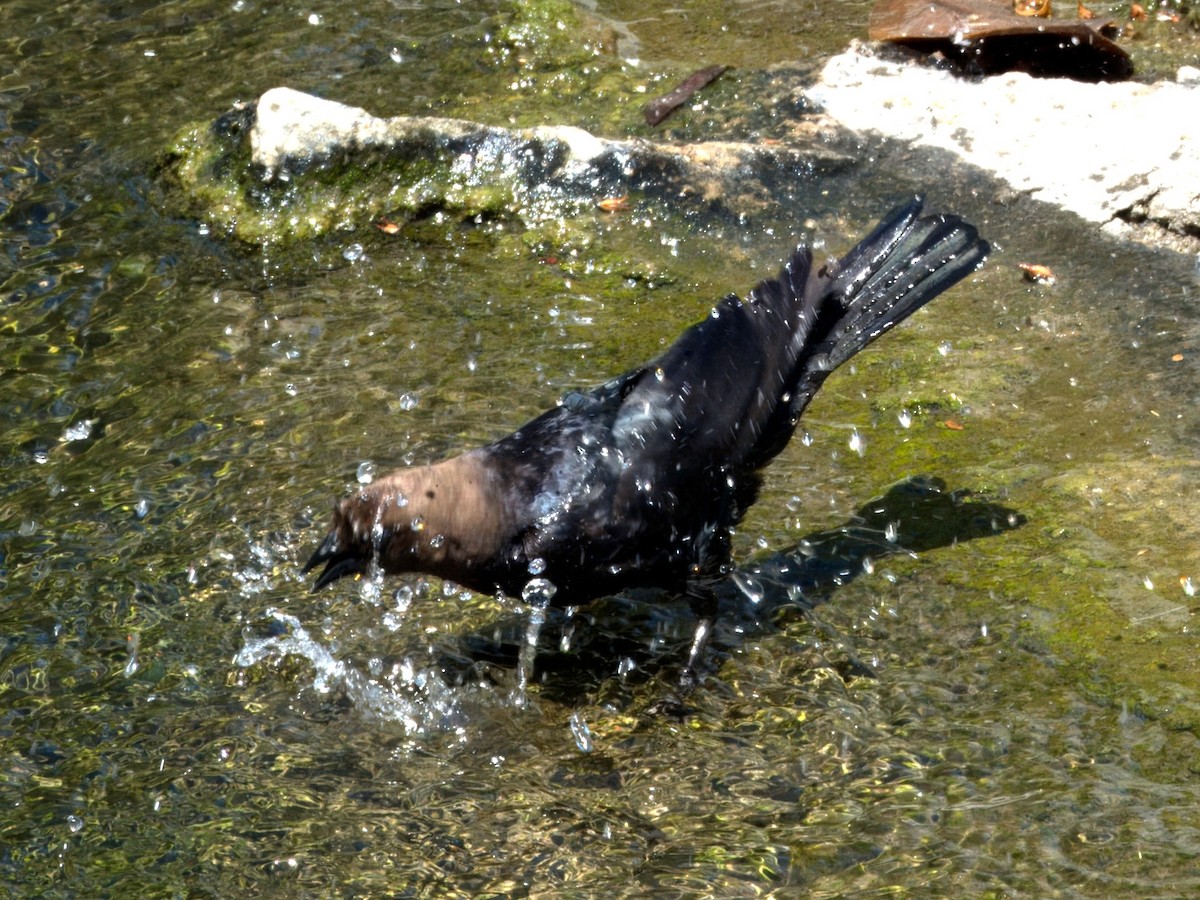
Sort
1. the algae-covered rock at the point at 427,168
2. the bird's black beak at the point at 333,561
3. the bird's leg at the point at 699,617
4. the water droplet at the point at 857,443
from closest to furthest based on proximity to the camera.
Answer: the bird's black beak at the point at 333,561, the bird's leg at the point at 699,617, the water droplet at the point at 857,443, the algae-covered rock at the point at 427,168

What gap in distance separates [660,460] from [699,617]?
1.65ft

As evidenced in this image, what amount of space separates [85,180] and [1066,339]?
15.5ft

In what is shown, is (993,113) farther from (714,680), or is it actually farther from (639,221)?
(714,680)

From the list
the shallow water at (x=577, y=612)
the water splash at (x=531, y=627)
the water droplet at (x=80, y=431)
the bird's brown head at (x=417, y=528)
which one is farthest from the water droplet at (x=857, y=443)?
the water droplet at (x=80, y=431)

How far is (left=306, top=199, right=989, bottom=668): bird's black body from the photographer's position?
Answer: 3850mm

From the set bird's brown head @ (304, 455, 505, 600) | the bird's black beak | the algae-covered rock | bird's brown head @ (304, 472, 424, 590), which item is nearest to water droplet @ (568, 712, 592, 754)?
bird's brown head @ (304, 455, 505, 600)

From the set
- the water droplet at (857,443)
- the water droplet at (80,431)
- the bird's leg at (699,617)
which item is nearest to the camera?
the bird's leg at (699,617)

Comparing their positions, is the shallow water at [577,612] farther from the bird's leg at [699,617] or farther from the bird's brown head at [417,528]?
the bird's brown head at [417,528]

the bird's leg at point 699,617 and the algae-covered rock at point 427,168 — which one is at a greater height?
the algae-covered rock at point 427,168

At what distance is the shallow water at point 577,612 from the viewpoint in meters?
3.30

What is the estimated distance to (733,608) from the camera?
14.2 feet

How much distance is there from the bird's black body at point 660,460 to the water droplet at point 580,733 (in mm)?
351

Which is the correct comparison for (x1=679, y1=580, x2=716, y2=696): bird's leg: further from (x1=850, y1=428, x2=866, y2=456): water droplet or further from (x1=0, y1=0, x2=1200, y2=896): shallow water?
(x1=850, y1=428, x2=866, y2=456): water droplet

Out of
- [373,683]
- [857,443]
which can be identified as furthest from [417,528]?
[857,443]
